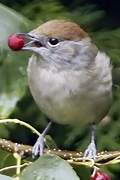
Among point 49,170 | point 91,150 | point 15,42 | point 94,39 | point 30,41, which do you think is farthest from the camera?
point 94,39

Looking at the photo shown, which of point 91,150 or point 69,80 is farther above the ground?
point 69,80

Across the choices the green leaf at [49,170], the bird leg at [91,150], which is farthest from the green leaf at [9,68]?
the green leaf at [49,170]

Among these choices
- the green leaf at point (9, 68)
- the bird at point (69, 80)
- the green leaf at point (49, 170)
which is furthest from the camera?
the bird at point (69, 80)

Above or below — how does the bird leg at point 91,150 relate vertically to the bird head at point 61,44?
below

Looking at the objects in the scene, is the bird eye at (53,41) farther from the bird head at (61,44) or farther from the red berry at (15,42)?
the red berry at (15,42)

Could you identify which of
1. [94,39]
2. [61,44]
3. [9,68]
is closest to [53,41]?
[61,44]

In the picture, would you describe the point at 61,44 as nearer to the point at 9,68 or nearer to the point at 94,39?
the point at 9,68

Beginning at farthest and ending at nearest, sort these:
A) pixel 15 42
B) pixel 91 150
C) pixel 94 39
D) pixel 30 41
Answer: pixel 94 39 < pixel 91 150 < pixel 30 41 < pixel 15 42
